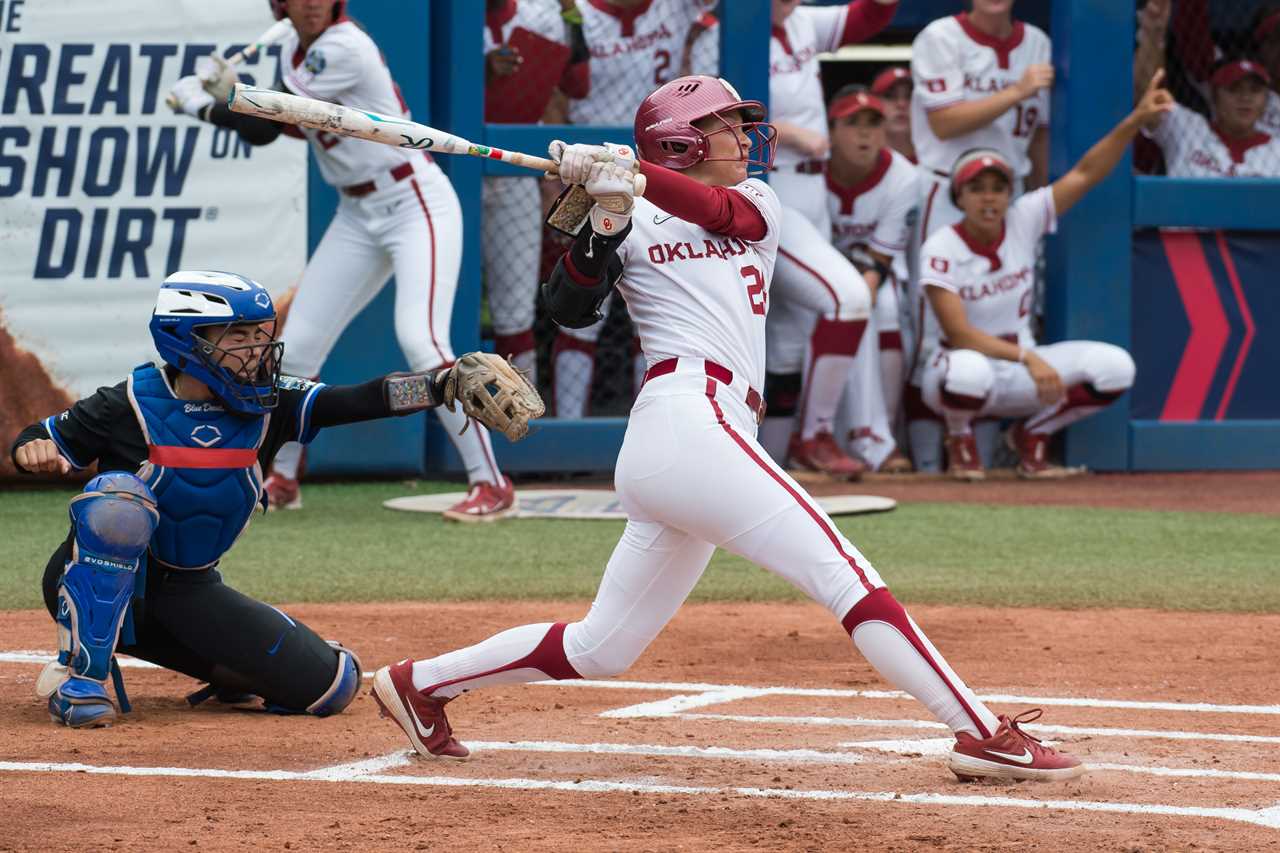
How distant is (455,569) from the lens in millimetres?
6949

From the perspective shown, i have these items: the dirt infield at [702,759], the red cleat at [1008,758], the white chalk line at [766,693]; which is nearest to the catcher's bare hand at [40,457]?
the dirt infield at [702,759]

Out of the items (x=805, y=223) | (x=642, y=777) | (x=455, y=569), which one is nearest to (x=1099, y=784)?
(x=642, y=777)

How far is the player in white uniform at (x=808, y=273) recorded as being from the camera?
368 inches

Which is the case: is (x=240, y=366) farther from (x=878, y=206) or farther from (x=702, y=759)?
(x=878, y=206)

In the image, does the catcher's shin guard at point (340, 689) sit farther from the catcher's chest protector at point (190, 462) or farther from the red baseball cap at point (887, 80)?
the red baseball cap at point (887, 80)

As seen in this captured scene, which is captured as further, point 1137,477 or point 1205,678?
point 1137,477

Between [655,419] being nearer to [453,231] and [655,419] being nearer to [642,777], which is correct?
[642,777]

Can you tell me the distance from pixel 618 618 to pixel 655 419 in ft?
1.41

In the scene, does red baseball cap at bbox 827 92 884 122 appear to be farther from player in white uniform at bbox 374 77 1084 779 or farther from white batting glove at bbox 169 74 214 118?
player in white uniform at bbox 374 77 1084 779

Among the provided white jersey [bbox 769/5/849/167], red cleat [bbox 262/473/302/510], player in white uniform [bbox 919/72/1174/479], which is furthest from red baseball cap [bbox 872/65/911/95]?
red cleat [bbox 262/473/302/510]

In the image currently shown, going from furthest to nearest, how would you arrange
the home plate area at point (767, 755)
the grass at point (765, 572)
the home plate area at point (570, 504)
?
1. the home plate area at point (570, 504)
2. the grass at point (765, 572)
3. the home plate area at point (767, 755)

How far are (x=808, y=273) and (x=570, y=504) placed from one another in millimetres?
1739

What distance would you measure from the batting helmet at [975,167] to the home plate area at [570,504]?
1824 mm

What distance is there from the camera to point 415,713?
4.07 metres
